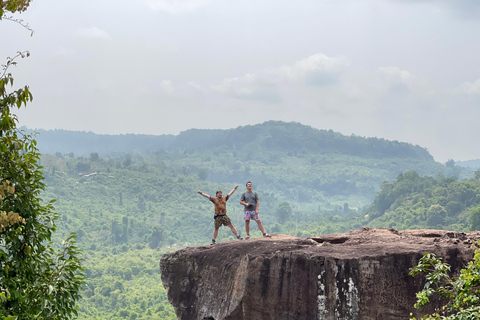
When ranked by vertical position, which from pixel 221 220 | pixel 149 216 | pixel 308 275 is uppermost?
pixel 221 220

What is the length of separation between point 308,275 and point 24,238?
536cm

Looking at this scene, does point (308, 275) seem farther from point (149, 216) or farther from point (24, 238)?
point (149, 216)

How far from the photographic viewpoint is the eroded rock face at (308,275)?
1006 cm

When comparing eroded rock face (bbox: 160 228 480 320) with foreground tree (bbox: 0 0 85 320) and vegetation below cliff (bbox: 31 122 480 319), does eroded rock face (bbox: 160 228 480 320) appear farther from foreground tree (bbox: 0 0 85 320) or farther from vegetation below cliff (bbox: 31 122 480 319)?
vegetation below cliff (bbox: 31 122 480 319)

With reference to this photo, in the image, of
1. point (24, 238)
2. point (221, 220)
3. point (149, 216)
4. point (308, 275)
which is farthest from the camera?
point (149, 216)

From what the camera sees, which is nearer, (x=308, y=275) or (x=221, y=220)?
(x=308, y=275)

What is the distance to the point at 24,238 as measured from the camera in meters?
7.82

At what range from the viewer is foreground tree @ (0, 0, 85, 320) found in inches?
287

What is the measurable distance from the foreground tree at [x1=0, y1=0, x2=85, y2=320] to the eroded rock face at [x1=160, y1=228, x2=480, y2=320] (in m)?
4.09

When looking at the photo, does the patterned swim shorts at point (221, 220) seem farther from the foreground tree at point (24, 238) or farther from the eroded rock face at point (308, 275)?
the foreground tree at point (24, 238)

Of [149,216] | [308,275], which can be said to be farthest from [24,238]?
[149,216]

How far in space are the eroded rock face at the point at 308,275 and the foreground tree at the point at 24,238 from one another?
13.4ft

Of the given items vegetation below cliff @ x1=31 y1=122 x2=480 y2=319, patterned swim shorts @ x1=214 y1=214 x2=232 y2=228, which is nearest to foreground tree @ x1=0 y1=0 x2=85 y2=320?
patterned swim shorts @ x1=214 y1=214 x2=232 y2=228

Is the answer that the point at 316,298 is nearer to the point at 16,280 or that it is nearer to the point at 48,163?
the point at 16,280
